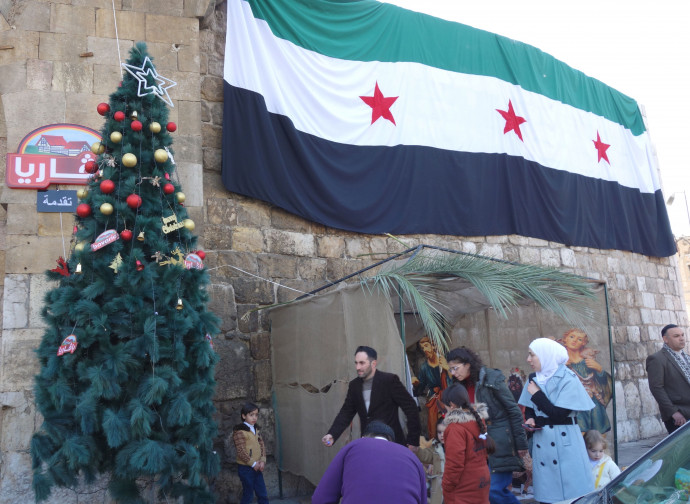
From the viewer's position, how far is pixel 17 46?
5.27 metres

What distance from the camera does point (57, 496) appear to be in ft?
14.8

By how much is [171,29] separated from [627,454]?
721 cm

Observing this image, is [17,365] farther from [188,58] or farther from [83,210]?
[188,58]

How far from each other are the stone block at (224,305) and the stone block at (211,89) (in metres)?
1.92

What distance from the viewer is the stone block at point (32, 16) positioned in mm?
5312

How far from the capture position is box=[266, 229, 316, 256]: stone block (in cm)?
649

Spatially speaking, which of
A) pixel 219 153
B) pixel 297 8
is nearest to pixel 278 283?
pixel 219 153

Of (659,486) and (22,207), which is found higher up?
(22,207)

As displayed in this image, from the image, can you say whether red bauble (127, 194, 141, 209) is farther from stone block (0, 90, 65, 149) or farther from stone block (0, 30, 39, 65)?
stone block (0, 30, 39, 65)

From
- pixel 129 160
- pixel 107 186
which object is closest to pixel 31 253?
pixel 107 186

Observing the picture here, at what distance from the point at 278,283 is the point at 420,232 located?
1.97m

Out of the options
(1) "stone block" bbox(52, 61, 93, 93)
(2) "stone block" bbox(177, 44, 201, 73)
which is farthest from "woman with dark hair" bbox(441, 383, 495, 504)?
(1) "stone block" bbox(52, 61, 93, 93)

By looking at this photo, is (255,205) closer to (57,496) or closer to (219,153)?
(219,153)

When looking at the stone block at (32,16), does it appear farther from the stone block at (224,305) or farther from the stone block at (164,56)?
the stone block at (224,305)
